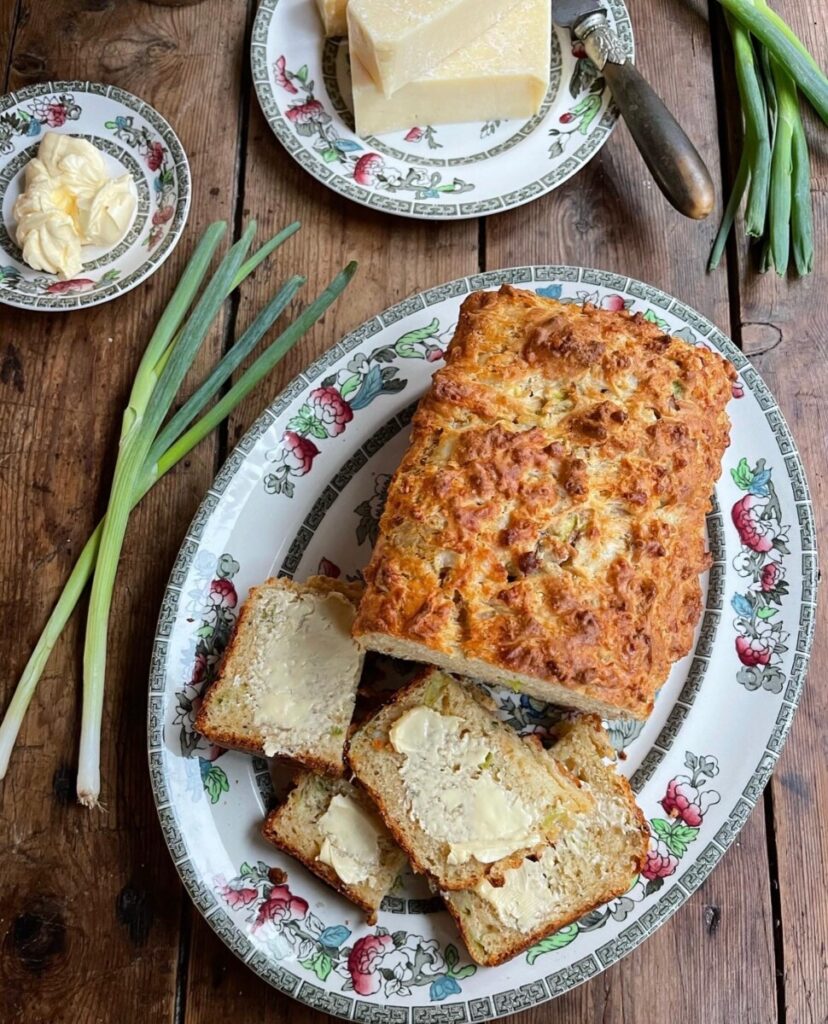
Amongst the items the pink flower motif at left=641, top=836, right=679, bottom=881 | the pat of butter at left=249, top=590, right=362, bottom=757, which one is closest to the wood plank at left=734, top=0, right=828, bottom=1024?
the pink flower motif at left=641, top=836, right=679, bottom=881

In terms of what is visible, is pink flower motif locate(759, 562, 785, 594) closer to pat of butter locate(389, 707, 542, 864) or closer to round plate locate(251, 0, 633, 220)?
pat of butter locate(389, 707, 542, 864)

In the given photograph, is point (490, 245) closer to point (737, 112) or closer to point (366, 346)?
point (366, 346)

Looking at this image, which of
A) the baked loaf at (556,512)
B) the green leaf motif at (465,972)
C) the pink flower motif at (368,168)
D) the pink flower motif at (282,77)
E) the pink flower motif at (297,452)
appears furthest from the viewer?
the pink flower motif at (282,77)

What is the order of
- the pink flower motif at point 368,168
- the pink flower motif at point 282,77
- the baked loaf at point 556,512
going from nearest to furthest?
1. the baked loaf at point 556,512
2. the pink flower motif at point 368,168
3. the pink flower motif at point 282,77

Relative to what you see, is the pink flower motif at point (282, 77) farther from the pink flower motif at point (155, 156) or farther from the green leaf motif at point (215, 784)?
the green leaf motif at point (215, 784)

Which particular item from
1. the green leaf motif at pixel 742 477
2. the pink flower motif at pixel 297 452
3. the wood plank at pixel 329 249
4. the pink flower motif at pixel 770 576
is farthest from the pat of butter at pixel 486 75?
the pink flower motif at pixel 770 576

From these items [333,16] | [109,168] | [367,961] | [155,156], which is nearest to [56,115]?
[109,168]
